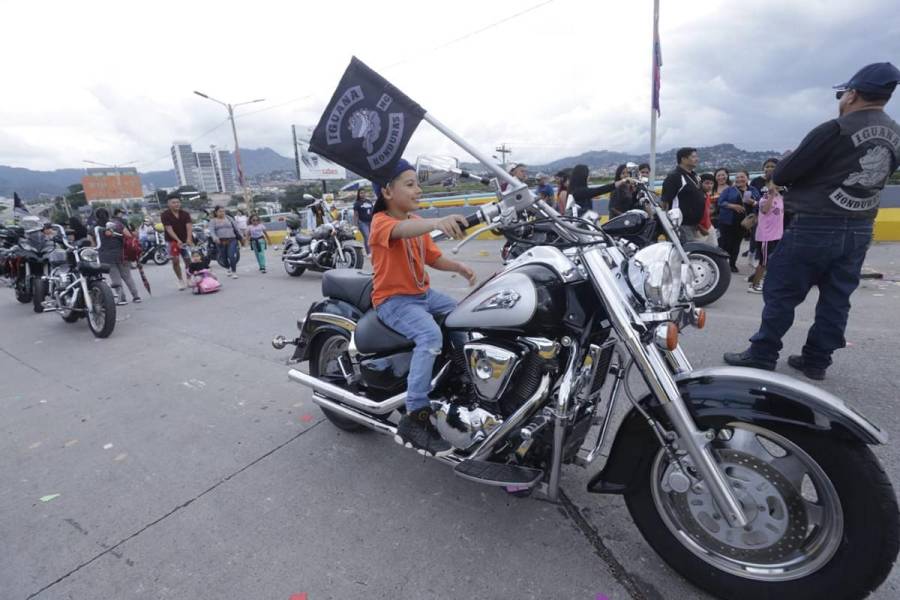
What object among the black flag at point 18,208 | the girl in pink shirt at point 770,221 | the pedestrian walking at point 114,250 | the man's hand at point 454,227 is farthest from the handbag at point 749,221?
the black flag at point 18,208

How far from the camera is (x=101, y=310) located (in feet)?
20.1

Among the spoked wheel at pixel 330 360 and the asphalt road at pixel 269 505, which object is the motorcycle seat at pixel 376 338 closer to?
the spoked wheel at pixel 330 360

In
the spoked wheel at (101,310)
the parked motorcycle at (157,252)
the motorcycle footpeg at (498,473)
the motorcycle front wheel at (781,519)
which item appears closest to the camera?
the motorcycle front wheel at (781,519)

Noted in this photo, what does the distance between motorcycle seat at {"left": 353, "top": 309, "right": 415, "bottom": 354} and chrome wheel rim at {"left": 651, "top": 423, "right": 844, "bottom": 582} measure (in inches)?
53.4

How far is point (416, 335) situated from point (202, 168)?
9395cm

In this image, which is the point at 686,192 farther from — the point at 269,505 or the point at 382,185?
the point at 269,505

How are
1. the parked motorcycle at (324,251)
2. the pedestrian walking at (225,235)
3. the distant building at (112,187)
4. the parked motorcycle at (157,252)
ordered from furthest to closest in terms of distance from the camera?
the distant building at (112,187), the parked motorcycle at (157,252), the pedestrian walking at (225,235), the parked motorcycle at (324,251)

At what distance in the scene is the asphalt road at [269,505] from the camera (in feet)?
6.63

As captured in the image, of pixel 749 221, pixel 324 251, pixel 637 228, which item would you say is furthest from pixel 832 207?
pixel 324 251

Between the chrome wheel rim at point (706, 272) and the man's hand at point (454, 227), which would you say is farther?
the chrome wheel rim at point (706, 272)

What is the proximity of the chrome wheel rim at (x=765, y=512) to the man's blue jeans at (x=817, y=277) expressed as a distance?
197 cm

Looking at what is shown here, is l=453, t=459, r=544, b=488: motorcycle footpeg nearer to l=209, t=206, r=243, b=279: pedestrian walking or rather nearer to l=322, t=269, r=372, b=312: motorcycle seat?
l=322, t=269, r=372, b=312: motorcycle seat

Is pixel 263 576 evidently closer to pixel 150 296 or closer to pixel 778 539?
pixel 778 539

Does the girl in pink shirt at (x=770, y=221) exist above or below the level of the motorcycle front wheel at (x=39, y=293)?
above
